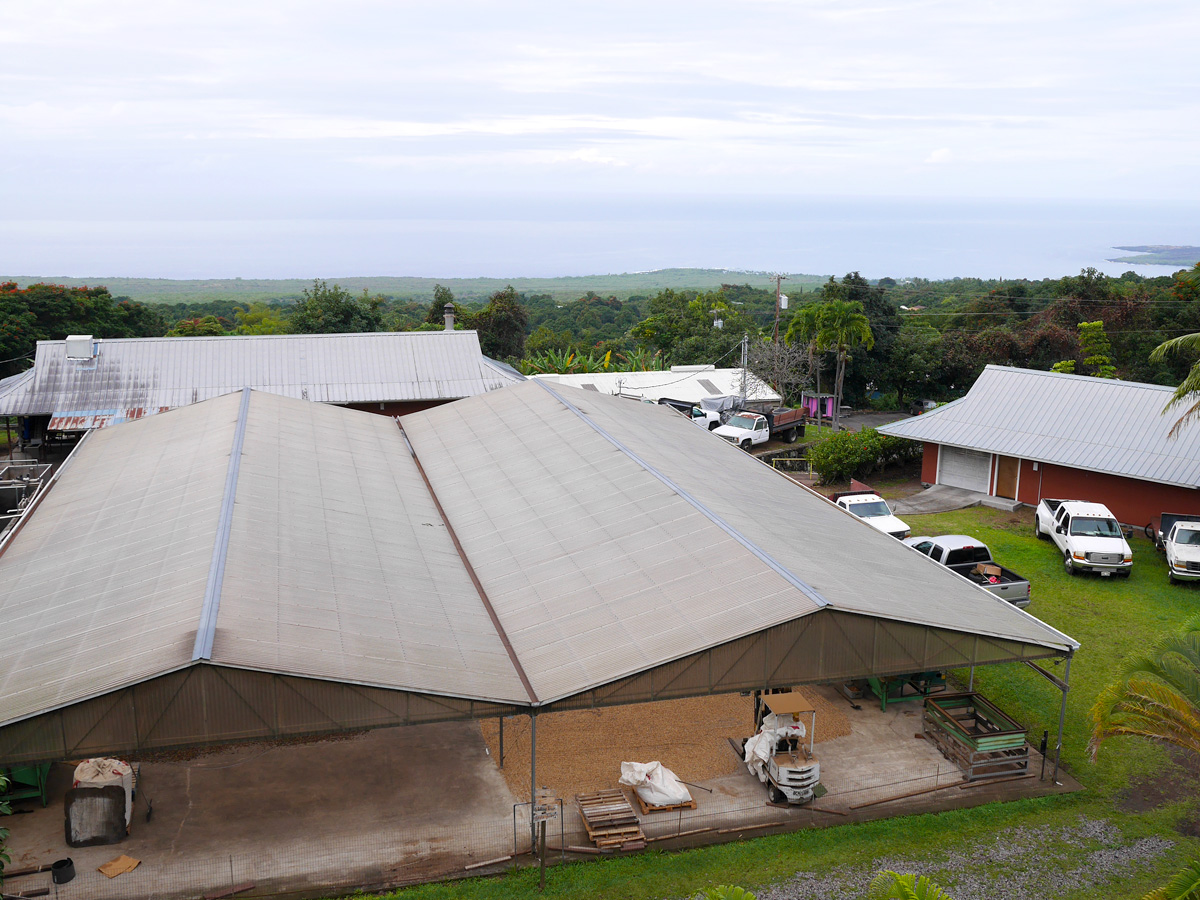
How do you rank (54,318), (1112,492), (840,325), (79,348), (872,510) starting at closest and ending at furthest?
(872,510)
(1112,492)
(79,348)
(840,325)
(54,318)

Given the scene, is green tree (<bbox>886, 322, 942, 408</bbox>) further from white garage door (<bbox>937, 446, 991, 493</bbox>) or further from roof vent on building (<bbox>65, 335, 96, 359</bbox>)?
roof vent on building (<bbox>65, 335, 96, 359</bbox>)

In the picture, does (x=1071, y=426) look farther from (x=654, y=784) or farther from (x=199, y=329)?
(x=199, y=329)

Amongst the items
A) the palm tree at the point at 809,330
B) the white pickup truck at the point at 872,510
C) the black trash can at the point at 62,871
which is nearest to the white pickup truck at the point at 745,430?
the palm tree at the point at 809,330

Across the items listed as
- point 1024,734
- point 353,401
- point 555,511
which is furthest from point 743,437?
point 1024,734

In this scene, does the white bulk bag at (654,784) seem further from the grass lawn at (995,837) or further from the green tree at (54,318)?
the green tree at (54,318)

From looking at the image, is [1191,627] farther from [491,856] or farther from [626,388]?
[626,388]

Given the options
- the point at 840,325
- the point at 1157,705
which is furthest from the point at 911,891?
the point at 840,325

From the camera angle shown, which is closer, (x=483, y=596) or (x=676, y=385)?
(x=483, y=596)
